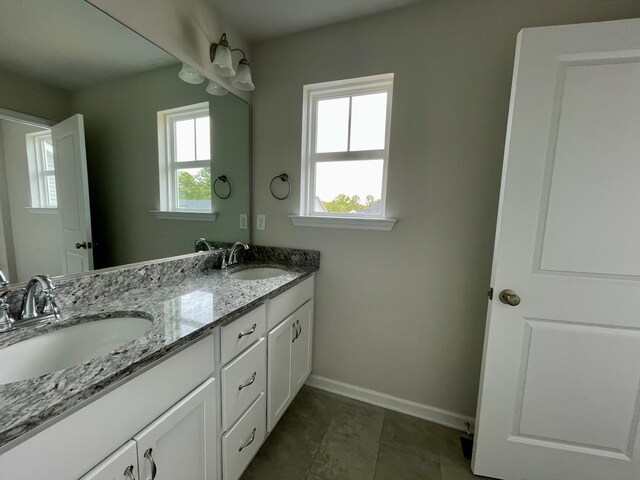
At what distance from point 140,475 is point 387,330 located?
4.38 ft

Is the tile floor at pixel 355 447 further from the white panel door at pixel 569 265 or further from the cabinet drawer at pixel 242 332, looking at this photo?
the cabinet drawer at pixel 242 332

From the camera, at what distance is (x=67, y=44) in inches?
37.0

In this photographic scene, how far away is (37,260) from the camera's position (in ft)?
2.97

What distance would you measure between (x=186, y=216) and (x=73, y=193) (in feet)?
1.74

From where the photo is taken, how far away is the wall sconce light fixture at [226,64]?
4.51ft

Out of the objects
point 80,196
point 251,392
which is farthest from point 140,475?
point 80,196

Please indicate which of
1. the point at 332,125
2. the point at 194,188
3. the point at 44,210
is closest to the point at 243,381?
the point at 44,210

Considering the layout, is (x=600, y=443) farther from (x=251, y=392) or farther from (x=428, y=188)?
(x=251, y=392)

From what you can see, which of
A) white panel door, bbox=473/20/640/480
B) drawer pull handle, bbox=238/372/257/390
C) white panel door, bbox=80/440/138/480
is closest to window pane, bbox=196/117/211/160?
drawer pull handle, bbox=238/372/257/390

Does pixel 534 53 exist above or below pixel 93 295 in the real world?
above

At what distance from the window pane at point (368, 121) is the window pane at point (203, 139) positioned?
35.0 inches

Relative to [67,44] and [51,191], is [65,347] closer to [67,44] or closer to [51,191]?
[51,191]

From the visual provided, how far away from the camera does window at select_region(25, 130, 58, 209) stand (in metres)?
0.87

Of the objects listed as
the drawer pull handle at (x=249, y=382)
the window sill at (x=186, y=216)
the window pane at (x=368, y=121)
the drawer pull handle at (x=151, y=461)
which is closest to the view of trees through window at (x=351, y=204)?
the window pane at (x=368, y=121)
